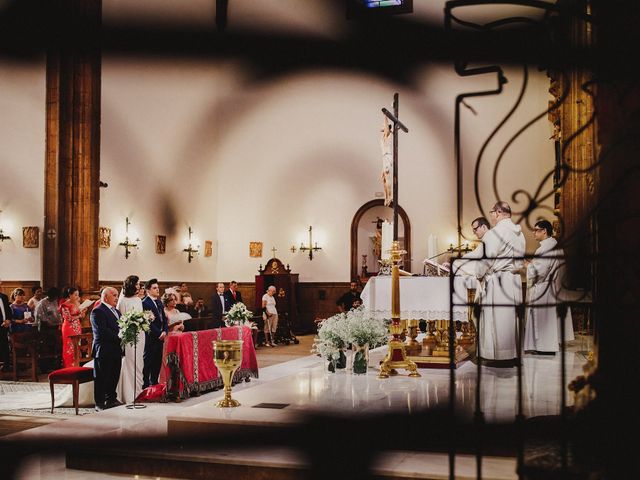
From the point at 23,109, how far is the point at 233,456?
31.6ft

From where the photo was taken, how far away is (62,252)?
12203 mm

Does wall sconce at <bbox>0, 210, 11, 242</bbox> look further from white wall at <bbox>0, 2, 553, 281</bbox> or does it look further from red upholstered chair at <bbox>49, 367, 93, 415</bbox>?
red upholstered chair at <bbox>49, 367, 93, 415</bbox>

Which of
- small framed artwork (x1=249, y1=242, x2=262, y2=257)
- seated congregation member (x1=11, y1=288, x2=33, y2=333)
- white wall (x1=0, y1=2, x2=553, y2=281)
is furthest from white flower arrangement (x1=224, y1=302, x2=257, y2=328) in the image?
small framed artwork (x1=249, y1=242, x2=262, y2=257)

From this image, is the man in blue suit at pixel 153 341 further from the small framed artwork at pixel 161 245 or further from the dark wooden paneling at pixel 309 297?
the dark wooden paneling at pixel 309 297

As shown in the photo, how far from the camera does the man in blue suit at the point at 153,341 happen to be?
8.14m

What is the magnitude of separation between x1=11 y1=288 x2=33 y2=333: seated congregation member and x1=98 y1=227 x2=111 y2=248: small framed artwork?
2.45 meters

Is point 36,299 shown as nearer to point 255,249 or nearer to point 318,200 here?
point 255,249

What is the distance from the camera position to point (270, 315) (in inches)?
595

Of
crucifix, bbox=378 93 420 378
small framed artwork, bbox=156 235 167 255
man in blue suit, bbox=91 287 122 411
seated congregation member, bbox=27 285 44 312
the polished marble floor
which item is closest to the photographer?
the polished marble floor

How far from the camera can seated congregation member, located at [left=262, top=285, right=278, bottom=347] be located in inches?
592

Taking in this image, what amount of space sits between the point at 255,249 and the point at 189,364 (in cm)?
927

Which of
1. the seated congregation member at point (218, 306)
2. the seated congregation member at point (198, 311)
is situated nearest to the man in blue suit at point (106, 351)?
the seated congregation member at point (218, 306)

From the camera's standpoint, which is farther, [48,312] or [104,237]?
[104,237]

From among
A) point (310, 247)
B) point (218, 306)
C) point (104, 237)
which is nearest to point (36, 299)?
point (104, 237)
